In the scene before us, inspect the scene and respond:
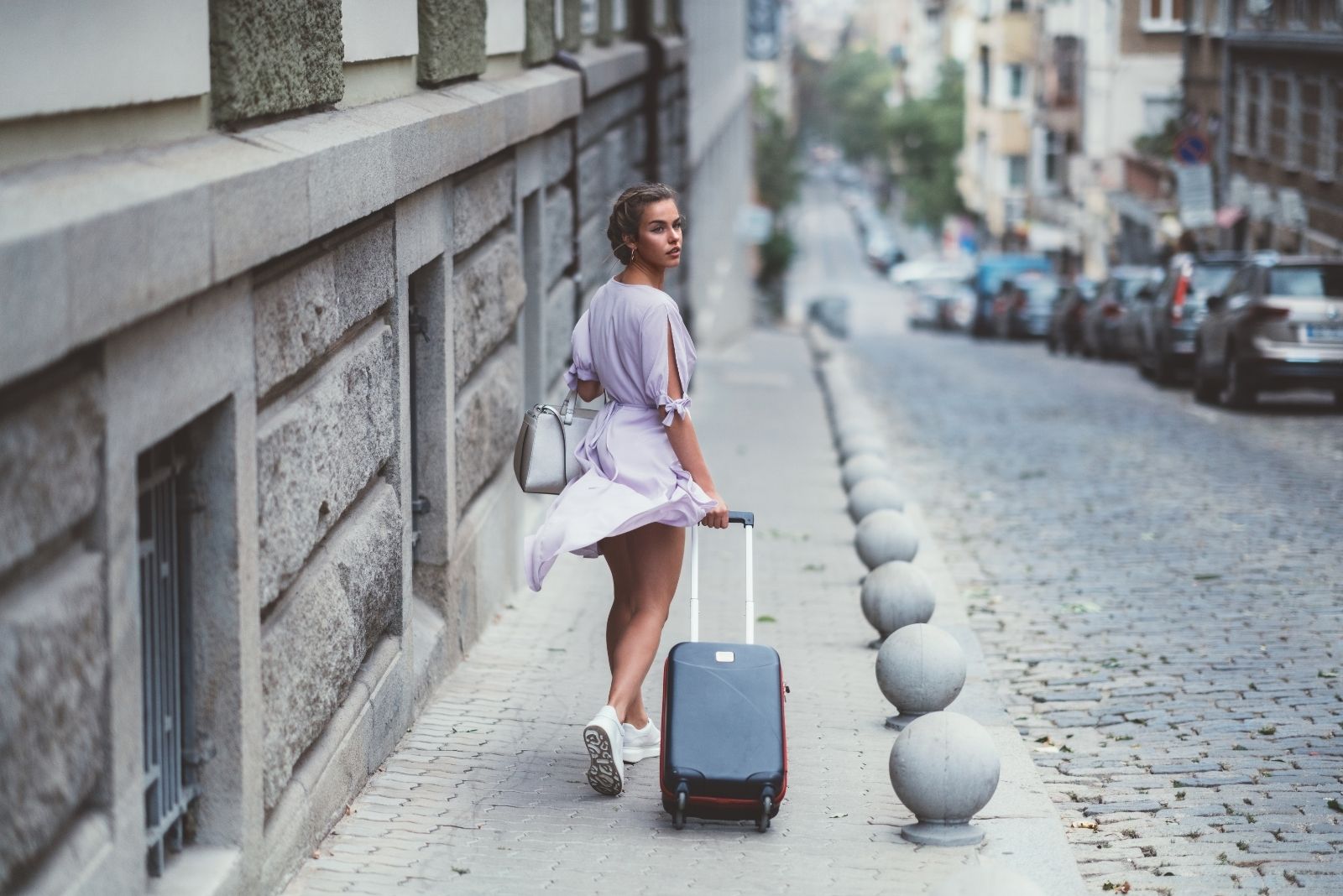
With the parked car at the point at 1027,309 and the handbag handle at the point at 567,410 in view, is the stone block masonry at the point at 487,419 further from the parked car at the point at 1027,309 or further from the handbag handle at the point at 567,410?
the parked car at the point at 1027,309

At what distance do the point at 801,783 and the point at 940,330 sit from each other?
192 feet

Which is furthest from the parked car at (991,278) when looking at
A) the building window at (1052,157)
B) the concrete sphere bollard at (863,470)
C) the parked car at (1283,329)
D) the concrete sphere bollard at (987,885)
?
the concrete sphere bollard at (987,885)

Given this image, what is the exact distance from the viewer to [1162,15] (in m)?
57.5

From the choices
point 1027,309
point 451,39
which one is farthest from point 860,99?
point 451,39

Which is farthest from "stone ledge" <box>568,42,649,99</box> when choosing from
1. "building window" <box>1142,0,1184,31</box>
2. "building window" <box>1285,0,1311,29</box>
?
"building window" <box>1142,0,1184,31</box>

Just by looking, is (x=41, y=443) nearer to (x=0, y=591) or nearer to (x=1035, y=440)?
(x=0, y=591)

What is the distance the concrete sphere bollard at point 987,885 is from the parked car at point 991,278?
45.2 meters

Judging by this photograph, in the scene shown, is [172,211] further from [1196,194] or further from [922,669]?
[1196,194]

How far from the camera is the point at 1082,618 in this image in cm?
1040

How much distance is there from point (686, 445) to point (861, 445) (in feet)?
31.1

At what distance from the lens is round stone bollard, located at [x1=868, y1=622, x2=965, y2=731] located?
7.40 metres

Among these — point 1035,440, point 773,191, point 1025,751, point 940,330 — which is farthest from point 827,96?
point 1025,751

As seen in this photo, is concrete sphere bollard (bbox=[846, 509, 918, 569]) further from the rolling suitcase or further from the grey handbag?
the rolling suitcase

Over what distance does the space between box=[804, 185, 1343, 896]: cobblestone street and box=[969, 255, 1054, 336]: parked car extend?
2777cm
